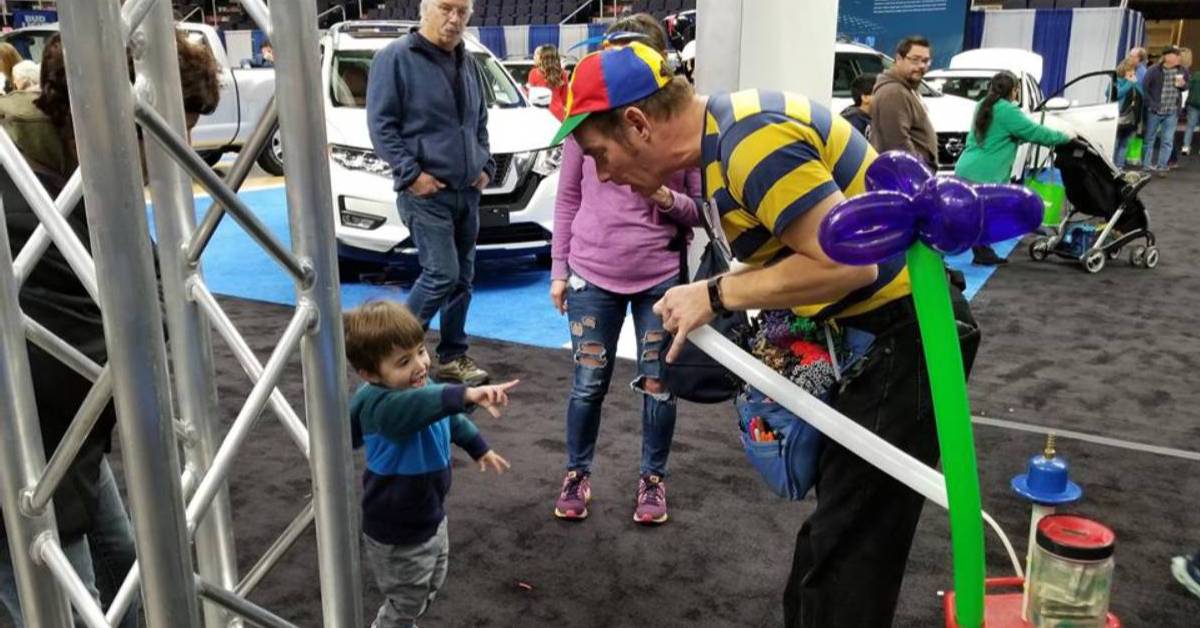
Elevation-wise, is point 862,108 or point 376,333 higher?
point 862,108

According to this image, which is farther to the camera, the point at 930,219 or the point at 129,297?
the point at 930,219

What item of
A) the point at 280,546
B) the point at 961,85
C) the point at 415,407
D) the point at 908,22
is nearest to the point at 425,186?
the point at 415,407

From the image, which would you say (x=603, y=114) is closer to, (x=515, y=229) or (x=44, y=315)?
(x=44, y=315)

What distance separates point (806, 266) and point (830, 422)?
0.97 ft

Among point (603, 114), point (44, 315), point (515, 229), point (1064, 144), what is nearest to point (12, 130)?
point (44, 315)

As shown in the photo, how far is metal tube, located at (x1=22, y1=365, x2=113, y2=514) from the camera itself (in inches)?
48.3

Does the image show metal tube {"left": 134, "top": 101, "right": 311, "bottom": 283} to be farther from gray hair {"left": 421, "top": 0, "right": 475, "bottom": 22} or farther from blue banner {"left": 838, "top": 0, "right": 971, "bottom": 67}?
blue banner {"left": 838, "top": 0, "right": 971, "bottom": 67}

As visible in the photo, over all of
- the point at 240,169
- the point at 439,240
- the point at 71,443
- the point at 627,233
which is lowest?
the point at 439,240

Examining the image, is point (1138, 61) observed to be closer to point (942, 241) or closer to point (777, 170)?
point (777, 170)

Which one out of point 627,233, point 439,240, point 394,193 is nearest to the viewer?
point 627,233

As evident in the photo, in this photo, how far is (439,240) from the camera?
4469 mm

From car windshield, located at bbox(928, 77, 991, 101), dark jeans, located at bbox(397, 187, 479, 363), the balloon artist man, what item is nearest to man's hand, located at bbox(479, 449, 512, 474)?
the balloon artist man

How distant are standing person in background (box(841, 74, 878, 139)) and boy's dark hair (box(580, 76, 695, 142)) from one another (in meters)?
4.20

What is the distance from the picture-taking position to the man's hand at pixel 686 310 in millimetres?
1935
